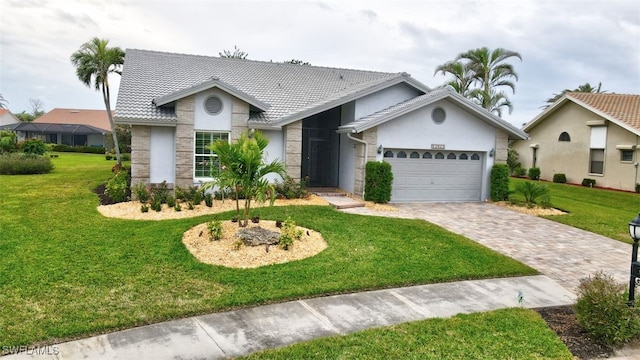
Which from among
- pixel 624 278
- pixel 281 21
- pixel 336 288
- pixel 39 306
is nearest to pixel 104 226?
pixel 39 306

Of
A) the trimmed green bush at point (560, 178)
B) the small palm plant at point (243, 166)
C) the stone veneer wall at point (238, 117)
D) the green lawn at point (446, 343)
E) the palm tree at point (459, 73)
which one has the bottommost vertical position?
the green lawn at point (446, 343)

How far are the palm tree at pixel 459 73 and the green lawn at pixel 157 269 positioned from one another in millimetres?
21510

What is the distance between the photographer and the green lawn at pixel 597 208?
13.5 metres

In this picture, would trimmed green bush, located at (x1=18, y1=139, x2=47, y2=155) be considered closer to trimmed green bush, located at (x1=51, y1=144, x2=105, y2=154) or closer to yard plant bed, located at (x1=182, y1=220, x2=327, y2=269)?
trimmed green bush, located at (x1=51, y1=144, x2=105, y2=154)

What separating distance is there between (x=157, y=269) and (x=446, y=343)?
5.20 metres

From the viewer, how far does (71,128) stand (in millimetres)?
48781

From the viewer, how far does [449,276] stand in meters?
8.13

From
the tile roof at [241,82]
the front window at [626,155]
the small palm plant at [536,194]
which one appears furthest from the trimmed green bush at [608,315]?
the front window at [626,155]

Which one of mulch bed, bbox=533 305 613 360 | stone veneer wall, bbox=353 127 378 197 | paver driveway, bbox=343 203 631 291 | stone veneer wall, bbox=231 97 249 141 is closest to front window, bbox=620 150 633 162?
paver driveway, bbox=343 203 631 291

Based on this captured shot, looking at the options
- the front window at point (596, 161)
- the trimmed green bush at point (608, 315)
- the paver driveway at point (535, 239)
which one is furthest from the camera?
the front window at point (596, 161)

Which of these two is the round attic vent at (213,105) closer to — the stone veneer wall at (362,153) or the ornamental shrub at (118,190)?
the ornamental shrub at (118,190)

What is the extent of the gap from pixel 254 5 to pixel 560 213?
48.8 ft

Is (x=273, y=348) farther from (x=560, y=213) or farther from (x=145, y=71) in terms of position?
(x=145, y=71)
